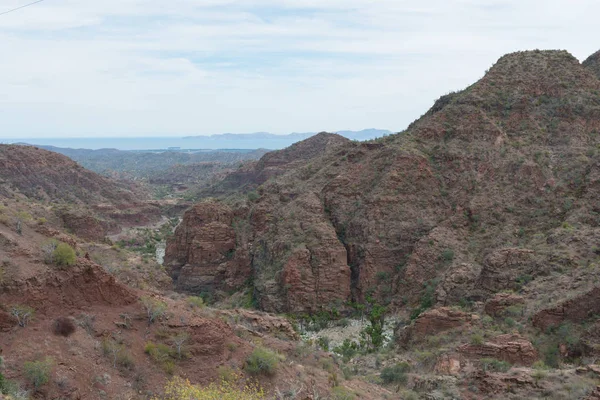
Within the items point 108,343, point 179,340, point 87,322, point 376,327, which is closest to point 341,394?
→ point 179,340

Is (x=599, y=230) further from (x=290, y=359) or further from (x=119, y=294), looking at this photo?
(x=119, y=294)

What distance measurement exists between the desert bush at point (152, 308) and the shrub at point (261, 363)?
2879mm

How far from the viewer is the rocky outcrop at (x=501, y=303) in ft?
75.8

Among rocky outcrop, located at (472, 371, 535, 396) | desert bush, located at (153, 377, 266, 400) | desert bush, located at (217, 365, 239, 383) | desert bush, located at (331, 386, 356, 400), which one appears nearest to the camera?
desert bush, located at (153, 377, 266, 400)

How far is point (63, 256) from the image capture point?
13211 mm

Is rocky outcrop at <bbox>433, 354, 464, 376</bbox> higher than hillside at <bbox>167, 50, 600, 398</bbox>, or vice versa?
hillside at <bbox>167, 50, 600, 398</bbox>

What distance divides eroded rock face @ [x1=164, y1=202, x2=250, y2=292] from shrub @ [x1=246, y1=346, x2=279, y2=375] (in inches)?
860

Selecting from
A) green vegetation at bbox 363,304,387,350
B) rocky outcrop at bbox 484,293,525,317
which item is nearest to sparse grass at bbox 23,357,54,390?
green vegetation at bbox 363,304,387,350

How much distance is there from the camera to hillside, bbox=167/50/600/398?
23.9 m

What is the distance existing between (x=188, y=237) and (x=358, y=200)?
13.5 m

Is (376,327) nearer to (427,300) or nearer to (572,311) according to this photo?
(427,300)

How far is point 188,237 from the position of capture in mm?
39312

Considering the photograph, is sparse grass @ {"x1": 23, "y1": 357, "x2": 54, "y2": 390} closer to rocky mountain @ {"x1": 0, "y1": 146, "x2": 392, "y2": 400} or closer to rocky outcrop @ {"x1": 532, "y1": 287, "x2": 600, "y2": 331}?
rocky mountain @ {"x1": 0, "y1": 146, "x2": 392, "y2": 400}

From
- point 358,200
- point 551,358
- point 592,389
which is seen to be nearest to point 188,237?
point 358,200
